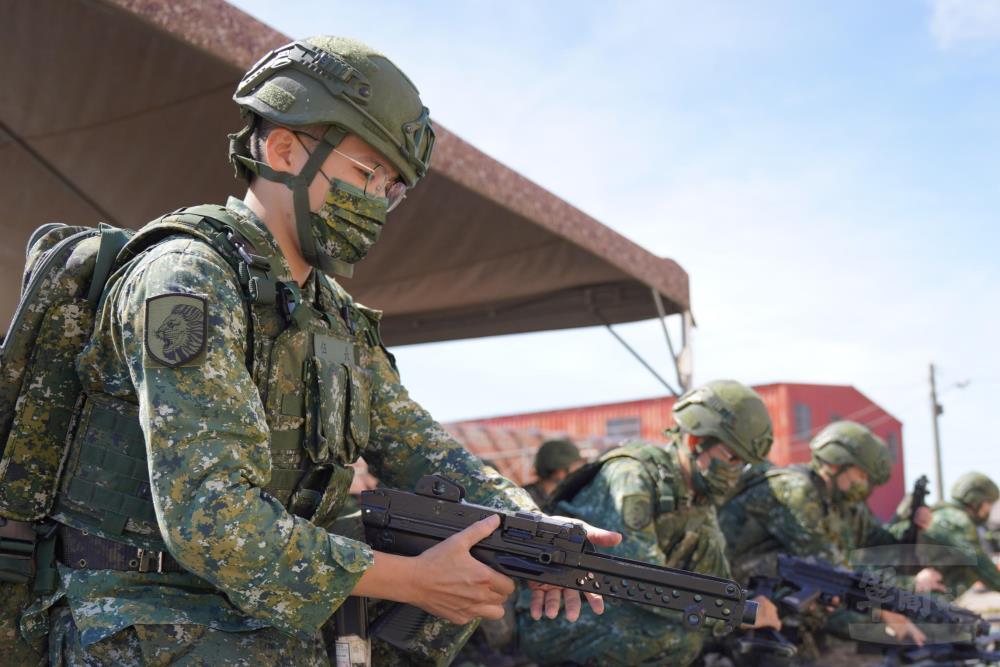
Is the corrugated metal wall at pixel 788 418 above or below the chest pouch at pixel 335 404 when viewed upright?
above

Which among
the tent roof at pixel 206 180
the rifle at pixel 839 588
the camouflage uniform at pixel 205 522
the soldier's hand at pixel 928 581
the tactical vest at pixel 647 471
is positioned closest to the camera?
the camouflage uniform at pixel 205 522

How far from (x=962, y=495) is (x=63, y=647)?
8925mm

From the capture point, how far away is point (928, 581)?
7.16 m

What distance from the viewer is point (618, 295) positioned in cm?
727

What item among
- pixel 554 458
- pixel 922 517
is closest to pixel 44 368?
pixel 554 458

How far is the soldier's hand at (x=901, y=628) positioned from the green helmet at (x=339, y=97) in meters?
4.78

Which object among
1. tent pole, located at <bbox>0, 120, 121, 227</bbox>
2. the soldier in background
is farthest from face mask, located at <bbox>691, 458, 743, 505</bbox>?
tent pole, located at <bbox>0, 120, 121, 227</bbox>

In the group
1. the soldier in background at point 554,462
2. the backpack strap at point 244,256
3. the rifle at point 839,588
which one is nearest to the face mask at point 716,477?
the rifle at point 839,588

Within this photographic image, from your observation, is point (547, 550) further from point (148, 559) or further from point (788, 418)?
point (788, 418)

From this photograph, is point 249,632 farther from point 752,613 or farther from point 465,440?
point 465,440

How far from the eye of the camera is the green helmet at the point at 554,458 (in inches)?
295

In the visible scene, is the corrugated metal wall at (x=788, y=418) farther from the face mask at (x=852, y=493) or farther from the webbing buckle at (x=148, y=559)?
the webbing buckle at (x=148, y=559)

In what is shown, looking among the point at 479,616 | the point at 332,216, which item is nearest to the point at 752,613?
the point at 479,616

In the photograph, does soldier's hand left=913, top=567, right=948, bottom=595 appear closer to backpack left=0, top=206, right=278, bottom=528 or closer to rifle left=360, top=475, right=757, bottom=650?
rifle left=360, top=475, right=757, bottom=650
